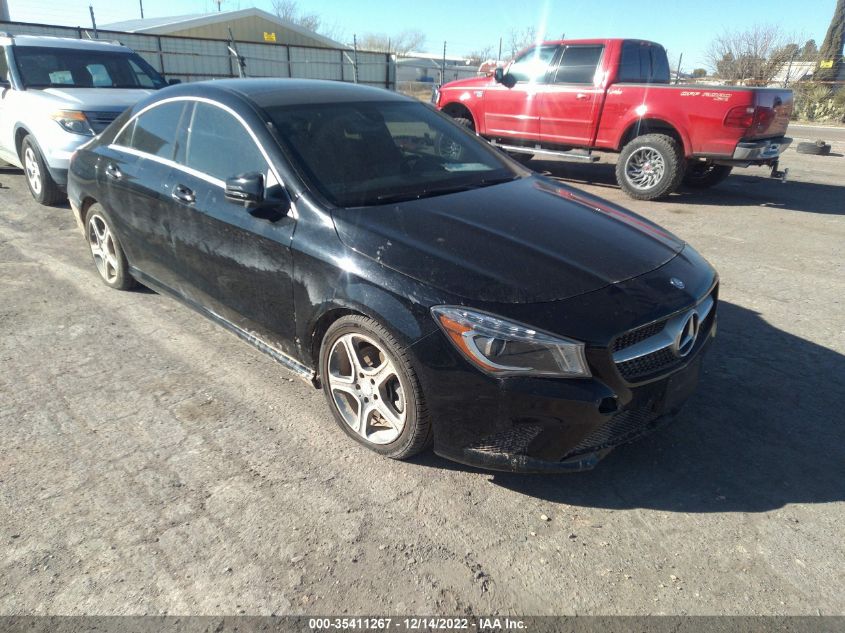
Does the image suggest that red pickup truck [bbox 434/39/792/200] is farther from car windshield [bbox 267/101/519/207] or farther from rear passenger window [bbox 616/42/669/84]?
car windshield [bbox 267/101/519/207]

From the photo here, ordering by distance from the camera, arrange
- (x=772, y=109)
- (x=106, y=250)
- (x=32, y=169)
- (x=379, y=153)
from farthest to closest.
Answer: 1. (x=772, y=109)
2. (x=32, y=169)
3. (x=106, y=250)
4. (x=379, y=153)

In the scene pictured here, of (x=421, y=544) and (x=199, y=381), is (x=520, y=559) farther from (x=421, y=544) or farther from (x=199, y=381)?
(x=199, y=381)

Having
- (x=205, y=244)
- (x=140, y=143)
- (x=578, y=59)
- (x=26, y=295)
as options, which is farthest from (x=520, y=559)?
(x=578, y=59)

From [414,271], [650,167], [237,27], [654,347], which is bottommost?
[650,167]

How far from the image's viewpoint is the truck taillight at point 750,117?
24.5 feet

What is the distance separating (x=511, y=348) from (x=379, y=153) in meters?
1.63

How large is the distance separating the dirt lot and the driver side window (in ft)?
22.6

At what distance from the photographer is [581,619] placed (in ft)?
6.82

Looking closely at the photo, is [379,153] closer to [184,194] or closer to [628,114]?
[184,194]

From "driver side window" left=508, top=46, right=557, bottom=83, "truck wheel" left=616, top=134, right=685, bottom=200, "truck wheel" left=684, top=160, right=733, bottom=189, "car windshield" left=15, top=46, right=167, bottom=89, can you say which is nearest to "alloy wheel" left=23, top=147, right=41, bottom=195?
"car windshield" left=15, top=46, right=167, bottom=89

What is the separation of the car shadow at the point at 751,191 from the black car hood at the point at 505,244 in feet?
20.3

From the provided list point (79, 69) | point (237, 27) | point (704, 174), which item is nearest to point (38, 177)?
point (79, 69)

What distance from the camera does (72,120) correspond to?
6699 mm

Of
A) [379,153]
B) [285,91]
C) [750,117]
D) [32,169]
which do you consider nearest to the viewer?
[379,153]
